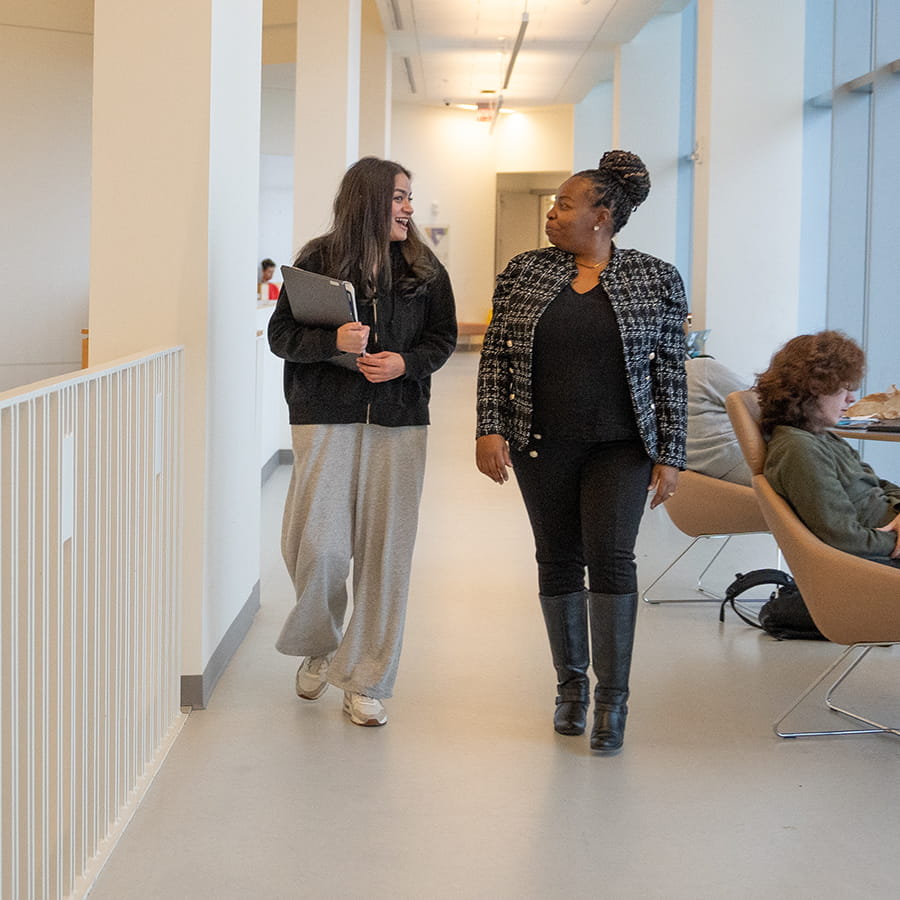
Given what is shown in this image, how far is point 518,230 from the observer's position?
24.5 meters

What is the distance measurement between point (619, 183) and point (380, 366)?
80 centimetres

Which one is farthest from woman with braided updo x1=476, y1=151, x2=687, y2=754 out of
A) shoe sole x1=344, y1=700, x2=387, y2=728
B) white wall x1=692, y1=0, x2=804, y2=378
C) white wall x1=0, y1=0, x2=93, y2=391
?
white wall x1=0, y1=0, x2=93, y2=391

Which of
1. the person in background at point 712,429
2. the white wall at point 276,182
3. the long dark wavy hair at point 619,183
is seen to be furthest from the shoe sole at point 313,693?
the white wall at point 276,182

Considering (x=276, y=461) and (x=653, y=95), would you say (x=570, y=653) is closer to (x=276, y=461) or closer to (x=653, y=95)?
(x=276, y=461)

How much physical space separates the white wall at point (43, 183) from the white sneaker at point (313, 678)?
23.7ft

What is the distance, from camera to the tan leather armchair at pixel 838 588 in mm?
3105

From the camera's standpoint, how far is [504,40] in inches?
539

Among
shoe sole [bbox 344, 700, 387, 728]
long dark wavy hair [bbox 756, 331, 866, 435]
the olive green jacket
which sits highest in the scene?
long dark wavy hair [bbox 756, 331, 866, 435]

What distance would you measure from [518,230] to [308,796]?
22.3 m

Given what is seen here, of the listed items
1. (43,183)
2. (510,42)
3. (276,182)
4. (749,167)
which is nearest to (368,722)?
(749,167)

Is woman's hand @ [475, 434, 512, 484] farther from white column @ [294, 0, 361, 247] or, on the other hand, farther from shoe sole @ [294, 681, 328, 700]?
white column @ [294, 0, 361, 247]

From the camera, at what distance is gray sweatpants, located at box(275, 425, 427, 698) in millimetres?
3357

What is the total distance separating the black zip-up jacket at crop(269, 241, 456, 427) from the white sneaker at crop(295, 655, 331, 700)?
0.71m

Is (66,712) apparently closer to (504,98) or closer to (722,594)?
(722,594)
